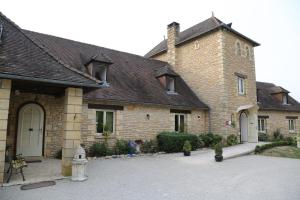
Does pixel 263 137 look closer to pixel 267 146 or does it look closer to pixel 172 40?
pixel 267 146

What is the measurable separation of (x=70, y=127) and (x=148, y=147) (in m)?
6.10

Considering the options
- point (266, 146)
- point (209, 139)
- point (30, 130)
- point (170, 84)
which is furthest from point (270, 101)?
point (30, 130)

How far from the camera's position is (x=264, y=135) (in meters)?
19.1

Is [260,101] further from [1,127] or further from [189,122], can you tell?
[1,127]

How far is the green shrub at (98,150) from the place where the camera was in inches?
414

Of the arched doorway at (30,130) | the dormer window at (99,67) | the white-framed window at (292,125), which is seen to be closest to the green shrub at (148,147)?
the dormer window at (99,67)

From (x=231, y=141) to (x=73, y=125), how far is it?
425 inches

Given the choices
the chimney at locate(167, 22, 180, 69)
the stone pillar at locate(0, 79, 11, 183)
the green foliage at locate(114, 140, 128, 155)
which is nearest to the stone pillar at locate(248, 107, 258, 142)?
the chimney at locate(167, 22, 180, 69)

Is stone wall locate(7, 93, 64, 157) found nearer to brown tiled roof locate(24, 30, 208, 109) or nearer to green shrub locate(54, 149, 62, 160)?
green shrub locate(54, 149, 62, 160)

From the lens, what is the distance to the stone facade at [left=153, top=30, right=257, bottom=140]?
49.6 feet

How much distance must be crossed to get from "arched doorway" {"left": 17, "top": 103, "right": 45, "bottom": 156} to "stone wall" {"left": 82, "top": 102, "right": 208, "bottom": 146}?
175 cm

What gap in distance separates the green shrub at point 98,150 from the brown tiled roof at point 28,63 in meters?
4.26

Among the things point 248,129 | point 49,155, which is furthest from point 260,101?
point 49,155

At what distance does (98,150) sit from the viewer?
10.5 meters
